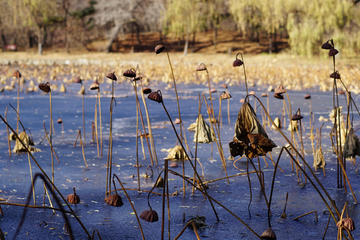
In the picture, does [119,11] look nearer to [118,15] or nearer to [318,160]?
[118,15]

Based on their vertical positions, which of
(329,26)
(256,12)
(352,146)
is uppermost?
(256,12)

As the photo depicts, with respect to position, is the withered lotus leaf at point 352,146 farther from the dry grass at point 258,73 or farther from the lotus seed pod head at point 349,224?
the dry grass at point 258,73

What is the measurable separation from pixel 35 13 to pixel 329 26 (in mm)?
20578

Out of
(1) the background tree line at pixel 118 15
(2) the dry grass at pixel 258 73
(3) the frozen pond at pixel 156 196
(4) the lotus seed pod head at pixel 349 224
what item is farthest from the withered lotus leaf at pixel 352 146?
(1) the background tree line at pixel 118 15

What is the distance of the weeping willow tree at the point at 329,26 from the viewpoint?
20.2 m

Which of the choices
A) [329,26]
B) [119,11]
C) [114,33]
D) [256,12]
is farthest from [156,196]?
[114,33]

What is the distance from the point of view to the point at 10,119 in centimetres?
697

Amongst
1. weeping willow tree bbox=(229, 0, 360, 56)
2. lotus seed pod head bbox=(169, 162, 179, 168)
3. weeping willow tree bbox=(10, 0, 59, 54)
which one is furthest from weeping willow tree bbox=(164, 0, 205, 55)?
lotus seed pod head bbox=(169, 162, 179, 168)

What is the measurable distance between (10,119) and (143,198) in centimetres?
454

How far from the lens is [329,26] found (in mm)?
20812

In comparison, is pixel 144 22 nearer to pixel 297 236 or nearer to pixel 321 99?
pixel 321 99

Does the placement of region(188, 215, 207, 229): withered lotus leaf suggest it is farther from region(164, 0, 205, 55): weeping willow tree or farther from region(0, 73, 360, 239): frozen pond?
region(164, 0, 205, 55): weeping willow tree

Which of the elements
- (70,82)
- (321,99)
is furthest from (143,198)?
(70,82)

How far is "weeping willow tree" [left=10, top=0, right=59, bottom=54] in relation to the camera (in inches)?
1232
